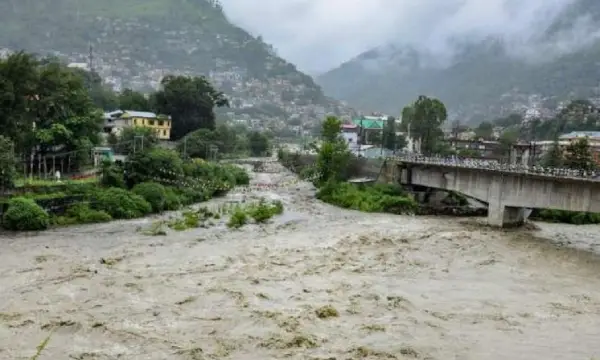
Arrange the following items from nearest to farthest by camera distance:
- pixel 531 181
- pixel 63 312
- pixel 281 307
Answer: pixel 63 312 → pixel 281 307 → pixel 531 181

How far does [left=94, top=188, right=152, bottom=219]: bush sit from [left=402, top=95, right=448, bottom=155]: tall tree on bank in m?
40.0

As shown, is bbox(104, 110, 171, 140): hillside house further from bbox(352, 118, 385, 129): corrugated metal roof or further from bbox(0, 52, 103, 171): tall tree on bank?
bbox(352, 118, 385, 129): corrugated metal roof

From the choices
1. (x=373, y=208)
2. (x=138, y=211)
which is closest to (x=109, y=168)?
(x=138, y=211)

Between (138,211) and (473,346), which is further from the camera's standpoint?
(138,211)

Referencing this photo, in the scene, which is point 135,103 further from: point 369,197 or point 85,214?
point 85,214

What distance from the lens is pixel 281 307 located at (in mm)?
17938

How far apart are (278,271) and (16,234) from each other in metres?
13.0

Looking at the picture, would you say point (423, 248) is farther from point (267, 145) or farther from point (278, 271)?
point (267, 145)

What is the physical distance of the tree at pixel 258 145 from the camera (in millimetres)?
98250

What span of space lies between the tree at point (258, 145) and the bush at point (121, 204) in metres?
62.1

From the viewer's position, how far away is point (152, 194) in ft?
120

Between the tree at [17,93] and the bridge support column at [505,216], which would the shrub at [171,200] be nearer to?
the tree at [17,93]

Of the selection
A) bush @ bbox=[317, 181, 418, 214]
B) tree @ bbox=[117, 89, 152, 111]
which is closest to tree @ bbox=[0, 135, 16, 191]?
bush @ bbox=[317, 181, 418, 214]

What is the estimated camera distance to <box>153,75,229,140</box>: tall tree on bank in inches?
Answer: 2707
